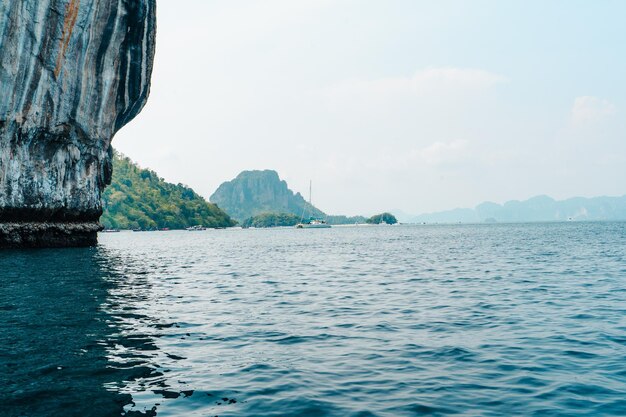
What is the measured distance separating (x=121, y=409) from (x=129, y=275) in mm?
21655

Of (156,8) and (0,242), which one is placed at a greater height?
(156,8)

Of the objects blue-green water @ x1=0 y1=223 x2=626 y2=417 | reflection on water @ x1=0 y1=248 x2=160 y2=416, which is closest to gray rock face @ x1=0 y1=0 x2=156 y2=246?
blue-green water @ x1=0 y1=223 x2=626 y2=417

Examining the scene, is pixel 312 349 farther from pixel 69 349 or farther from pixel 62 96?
pixel 62 96

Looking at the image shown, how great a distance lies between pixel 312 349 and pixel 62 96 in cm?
4341

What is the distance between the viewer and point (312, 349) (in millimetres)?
11375

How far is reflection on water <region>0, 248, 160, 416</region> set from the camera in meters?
7.78

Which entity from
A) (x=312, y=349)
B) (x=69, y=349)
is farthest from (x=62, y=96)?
(x=312, y=349)

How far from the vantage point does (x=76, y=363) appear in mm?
9922

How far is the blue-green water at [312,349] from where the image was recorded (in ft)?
25.8

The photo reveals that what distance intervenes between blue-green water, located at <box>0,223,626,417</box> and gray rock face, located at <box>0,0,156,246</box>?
24.4 metres

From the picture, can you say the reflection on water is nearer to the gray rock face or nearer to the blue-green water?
the blue-green water

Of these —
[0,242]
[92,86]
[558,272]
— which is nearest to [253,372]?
[558,272]

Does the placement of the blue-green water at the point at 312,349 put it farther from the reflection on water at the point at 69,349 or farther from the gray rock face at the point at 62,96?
the gray rock face at the point at 62,96

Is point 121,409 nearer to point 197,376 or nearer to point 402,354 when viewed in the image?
point 197,376
